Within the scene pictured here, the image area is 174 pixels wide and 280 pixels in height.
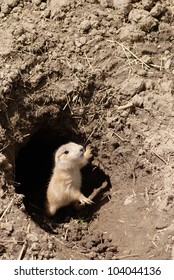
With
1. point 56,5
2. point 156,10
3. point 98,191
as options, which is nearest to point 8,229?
point 98,191

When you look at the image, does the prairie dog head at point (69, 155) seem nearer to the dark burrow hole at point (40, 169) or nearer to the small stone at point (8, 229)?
the dark burrow hole at point (40, 169)

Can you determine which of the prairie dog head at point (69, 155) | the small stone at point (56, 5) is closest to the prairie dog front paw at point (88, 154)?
→ the prairie dog head at point (69, 155)

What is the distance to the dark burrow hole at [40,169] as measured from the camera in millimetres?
9383

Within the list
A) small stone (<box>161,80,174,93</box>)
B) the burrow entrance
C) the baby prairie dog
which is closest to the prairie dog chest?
the baby prairie dog

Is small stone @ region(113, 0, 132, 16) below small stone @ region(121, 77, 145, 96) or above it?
above

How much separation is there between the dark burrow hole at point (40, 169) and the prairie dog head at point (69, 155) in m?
0.49

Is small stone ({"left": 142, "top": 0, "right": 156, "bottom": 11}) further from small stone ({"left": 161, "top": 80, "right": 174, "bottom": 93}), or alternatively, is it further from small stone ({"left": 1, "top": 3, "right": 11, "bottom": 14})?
small stone ({"left": 1, "top": 3, "right": 11, "bottom": 14})

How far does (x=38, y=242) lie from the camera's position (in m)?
7.03

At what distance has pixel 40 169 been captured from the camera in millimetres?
10531

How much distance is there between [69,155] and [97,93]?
1.03 meters

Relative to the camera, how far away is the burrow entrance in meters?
9.40

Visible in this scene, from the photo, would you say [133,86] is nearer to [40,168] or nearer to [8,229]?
[40,168]

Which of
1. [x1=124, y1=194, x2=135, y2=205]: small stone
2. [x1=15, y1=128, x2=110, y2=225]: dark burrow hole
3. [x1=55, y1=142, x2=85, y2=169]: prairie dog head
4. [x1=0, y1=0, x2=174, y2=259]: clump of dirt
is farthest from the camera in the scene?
[x1=15, y1=128, x2=110, y2=225]: dark burrow hole
